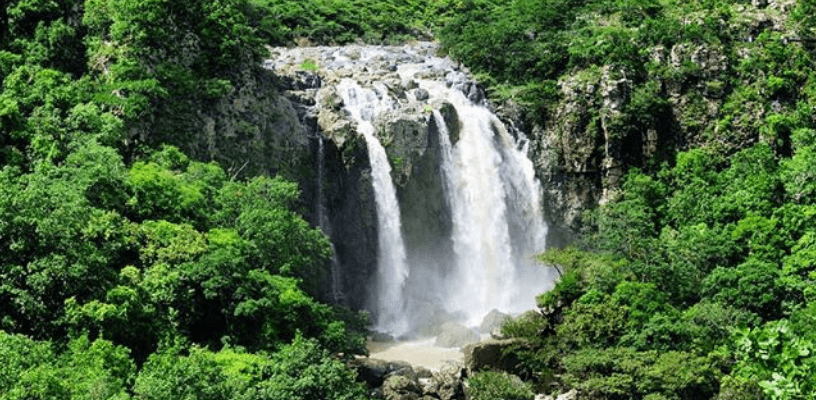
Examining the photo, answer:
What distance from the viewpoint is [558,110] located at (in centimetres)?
5422

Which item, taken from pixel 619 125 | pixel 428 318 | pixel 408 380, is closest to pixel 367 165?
pixel 428 318

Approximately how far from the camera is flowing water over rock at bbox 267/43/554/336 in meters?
46.8

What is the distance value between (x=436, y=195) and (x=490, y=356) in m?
15.7

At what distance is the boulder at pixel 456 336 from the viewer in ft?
132

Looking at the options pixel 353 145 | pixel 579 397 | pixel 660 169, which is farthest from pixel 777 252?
pixel 353 145

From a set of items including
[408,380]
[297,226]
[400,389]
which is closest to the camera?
[400,389]

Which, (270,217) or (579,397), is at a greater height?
(270,217)

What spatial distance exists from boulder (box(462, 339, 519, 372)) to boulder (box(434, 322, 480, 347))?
13.5 ft

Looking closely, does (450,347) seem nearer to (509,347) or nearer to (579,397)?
(509,347)

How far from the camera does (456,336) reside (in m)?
40.4

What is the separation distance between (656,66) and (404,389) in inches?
1290

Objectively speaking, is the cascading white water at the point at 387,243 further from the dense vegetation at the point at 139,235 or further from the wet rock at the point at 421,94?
the wet rock at the point at 421,94

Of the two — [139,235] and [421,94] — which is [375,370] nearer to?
[139,235]

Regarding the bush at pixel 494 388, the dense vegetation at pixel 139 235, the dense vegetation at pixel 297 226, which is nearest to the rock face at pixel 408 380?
the bush at pixel 494 388
